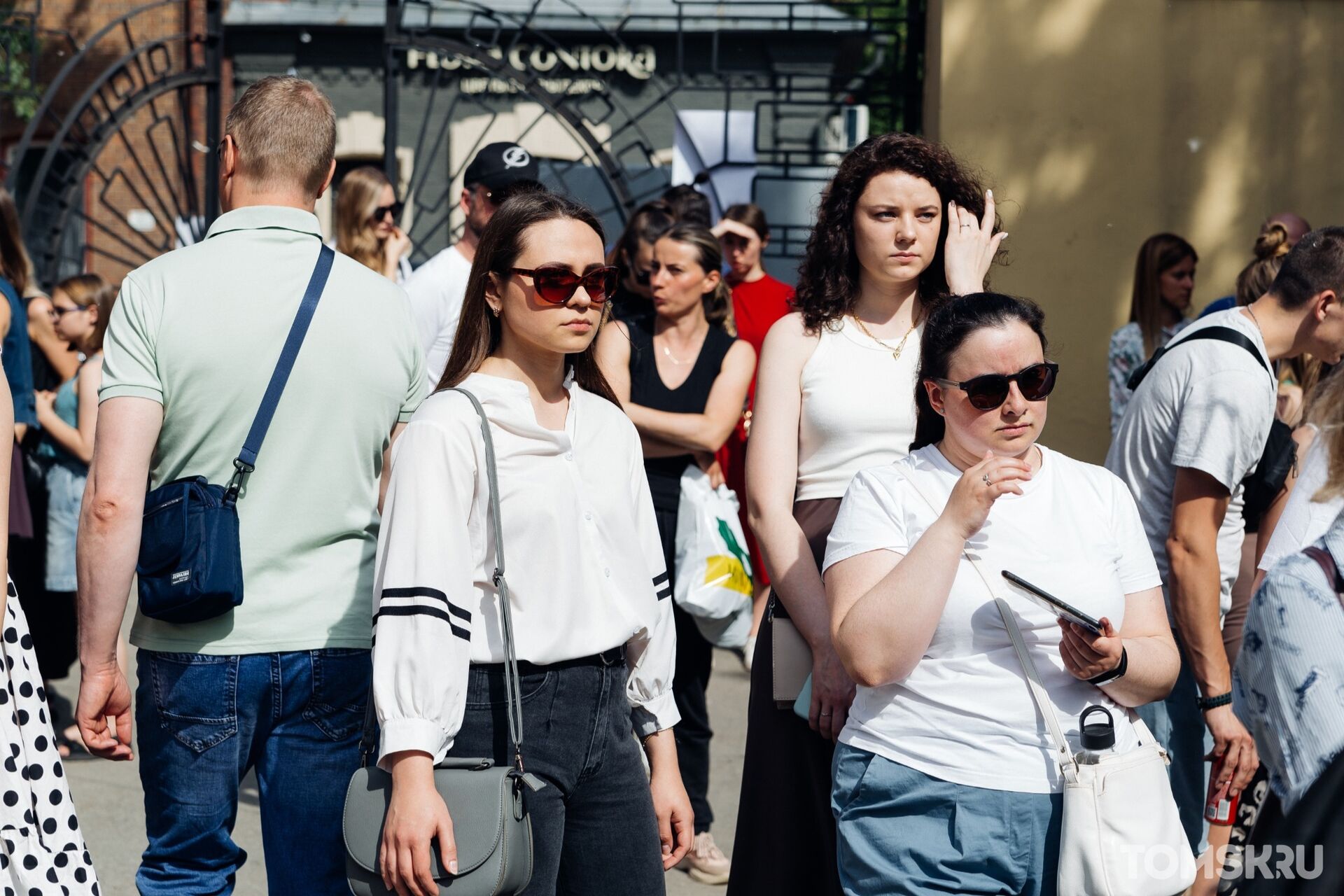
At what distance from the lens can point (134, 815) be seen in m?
5.13

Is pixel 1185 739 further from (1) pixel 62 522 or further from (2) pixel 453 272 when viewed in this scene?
(1) pixel 62 522

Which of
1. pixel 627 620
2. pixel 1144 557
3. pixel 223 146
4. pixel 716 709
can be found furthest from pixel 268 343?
pixel 716 709

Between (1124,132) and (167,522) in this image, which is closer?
(167,522)

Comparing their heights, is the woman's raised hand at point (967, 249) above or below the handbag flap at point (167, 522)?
above

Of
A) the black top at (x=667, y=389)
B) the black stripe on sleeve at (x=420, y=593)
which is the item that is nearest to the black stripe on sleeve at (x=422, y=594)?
the black stripe on sleeve at (x=420, y=593)

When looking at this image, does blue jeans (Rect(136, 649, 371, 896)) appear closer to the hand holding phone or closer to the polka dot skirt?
the polka dot skirt

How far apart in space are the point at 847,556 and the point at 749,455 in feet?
2.04

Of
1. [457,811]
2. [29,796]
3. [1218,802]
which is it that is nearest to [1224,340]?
[1218,802]

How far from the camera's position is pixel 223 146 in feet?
9.46

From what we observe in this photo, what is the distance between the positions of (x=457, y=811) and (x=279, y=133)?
4.50 feet

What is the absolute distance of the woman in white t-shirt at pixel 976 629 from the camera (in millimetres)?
2393

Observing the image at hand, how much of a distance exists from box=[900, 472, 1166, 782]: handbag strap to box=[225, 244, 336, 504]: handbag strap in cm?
129

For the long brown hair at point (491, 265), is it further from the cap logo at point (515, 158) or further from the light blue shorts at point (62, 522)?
the light blue shorts at point (62, 522)

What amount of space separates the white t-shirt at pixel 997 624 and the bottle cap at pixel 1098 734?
3.0 inches
